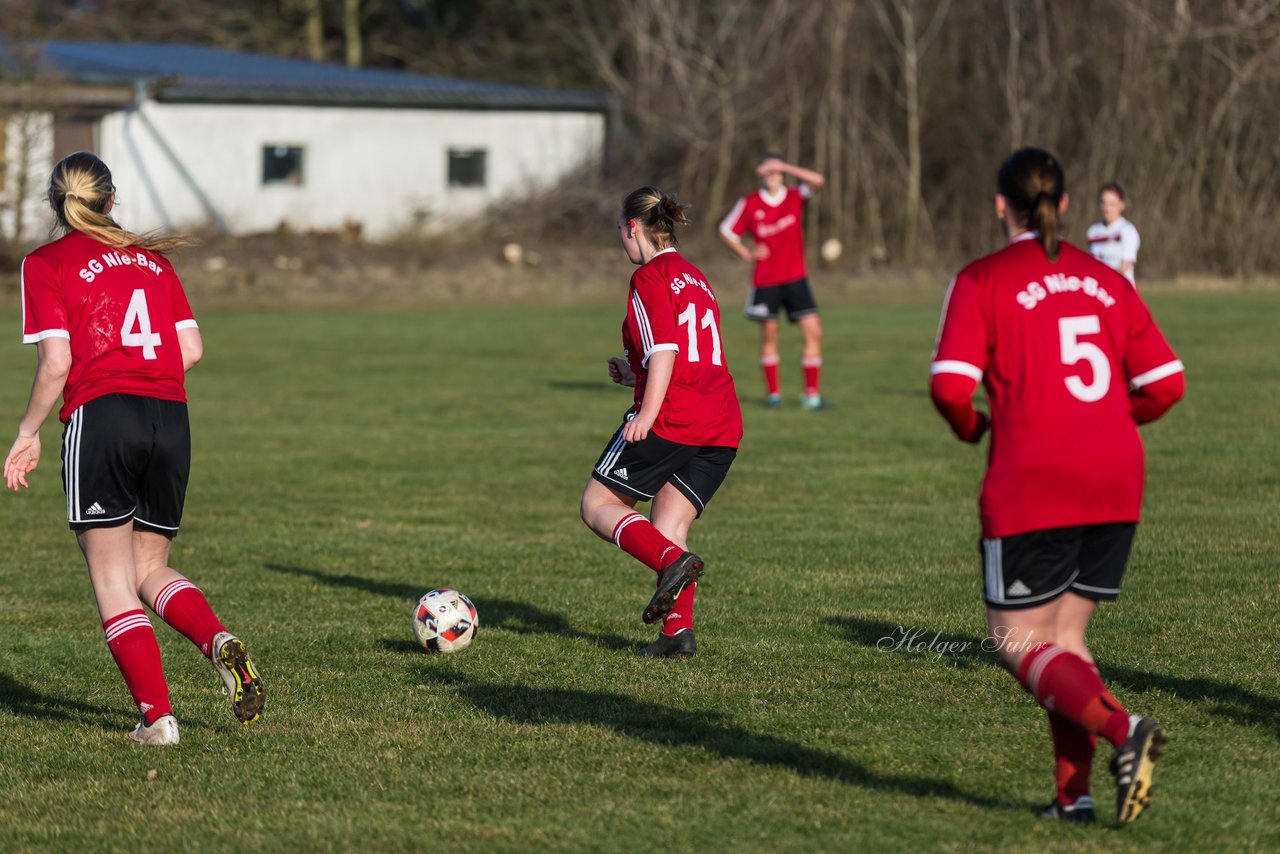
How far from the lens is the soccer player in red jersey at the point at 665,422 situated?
6.50m

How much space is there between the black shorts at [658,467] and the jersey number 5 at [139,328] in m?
1.93

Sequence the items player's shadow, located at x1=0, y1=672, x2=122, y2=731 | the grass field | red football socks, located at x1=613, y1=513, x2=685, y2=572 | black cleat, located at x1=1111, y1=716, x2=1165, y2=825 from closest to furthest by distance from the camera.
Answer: black cleat, located at x1=1111, y1=716, x2=1165, y2=825
the grass field
player's shadow, located at x1=0, y1=672, x2=122, y2=731
red football socks, located at x1=613, y1=513, x2=685, y2=572

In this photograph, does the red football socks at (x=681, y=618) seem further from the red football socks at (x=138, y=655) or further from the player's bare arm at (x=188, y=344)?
the player's bare arm at (x=188, y=344)

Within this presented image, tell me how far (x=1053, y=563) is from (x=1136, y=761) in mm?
530

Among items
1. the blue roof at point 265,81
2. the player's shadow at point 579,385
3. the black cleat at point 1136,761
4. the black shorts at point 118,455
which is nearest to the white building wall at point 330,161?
the blue roof at point 265,81

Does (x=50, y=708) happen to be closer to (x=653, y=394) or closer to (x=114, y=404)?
(x=114, y=404)

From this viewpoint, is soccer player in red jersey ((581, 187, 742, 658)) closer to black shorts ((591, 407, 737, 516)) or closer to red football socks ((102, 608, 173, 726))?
black shorts ((591, 407, 737, 516))

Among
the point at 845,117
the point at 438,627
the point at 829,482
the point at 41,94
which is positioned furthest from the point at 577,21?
the point at 438,627

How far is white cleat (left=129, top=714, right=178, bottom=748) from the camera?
5.55 m

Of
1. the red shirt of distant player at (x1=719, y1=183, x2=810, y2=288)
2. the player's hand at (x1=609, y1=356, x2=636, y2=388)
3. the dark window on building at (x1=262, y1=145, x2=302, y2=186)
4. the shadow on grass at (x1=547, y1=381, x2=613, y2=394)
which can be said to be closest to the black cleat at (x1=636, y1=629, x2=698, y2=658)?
the player's hand at (x1=609, y1=356, x2=636, y2=388)

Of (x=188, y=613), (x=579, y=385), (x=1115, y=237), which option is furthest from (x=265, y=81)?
(x=188, y=613)

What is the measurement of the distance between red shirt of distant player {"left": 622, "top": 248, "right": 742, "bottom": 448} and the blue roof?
29.3 m

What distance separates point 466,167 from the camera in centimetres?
4019

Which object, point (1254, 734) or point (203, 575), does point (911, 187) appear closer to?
point (203, 575)
